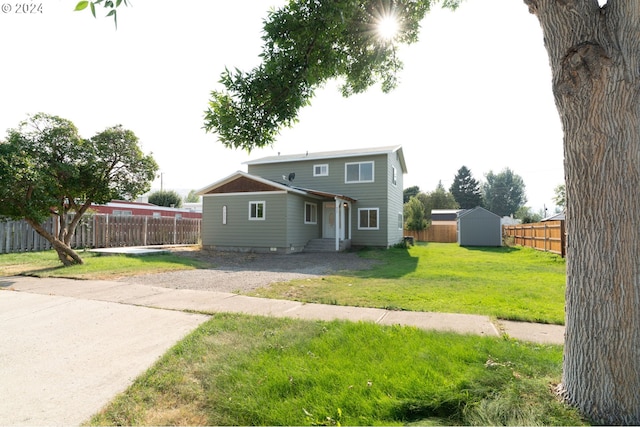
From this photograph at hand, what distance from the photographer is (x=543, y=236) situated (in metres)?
17.9

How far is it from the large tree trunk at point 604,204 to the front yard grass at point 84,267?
378 inches

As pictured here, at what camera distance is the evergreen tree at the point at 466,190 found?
63.1m

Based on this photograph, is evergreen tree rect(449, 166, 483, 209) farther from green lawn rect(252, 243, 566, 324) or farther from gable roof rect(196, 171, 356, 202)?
green lawn rect(252, 243, 566, 324)

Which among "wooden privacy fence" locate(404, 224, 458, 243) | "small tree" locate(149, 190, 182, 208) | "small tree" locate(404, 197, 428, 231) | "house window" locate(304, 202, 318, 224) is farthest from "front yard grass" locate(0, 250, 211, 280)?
"small tree" locate(149, 190, 182, 208)

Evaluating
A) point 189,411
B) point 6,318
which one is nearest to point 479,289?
point 189,411

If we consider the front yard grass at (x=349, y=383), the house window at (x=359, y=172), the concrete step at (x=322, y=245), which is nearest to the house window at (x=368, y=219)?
the house window at (x=359, y=172)

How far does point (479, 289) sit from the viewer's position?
25.1ft

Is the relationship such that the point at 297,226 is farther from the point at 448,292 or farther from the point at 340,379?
the point at 340,379

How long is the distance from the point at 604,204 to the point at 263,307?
4.77 metres

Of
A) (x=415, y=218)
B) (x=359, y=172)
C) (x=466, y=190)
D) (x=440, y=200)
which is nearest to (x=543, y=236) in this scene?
(x=359, y=172)

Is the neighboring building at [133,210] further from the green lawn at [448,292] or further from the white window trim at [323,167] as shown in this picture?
the green lawn at [448,292]

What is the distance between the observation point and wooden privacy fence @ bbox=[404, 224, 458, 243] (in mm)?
32125

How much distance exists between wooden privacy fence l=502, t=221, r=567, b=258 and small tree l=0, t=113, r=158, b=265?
17.3m

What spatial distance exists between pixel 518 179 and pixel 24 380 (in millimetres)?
85010
